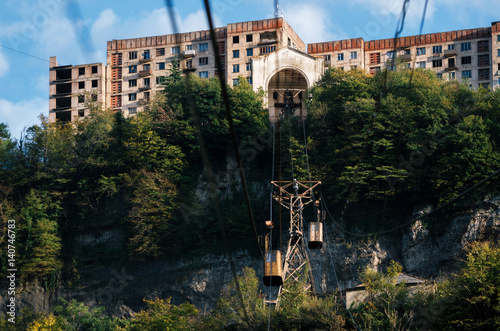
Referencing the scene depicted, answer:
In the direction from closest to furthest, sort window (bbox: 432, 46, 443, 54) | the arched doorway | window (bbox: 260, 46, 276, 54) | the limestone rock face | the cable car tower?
the cable car tower → the limestone rock face → the arched doorway → window (bbox: 260, 46, 276, 54) → window (bbox: 432, 46, 443, 54)

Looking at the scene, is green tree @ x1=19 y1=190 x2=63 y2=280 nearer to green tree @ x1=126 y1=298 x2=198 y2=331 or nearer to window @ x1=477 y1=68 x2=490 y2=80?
green tree @ x1=126 y1=298 x2=198 y2=331

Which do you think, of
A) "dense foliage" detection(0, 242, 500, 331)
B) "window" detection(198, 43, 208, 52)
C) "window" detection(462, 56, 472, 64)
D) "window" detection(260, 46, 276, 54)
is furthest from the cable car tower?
"window" detection(462, 56, 472, 64)

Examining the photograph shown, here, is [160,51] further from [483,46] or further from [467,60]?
[483,46]

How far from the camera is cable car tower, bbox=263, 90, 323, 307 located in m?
33.1

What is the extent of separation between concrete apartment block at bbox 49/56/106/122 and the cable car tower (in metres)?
28.3

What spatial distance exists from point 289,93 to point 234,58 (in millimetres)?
14735

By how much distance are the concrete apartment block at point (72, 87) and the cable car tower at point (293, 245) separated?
28.3m

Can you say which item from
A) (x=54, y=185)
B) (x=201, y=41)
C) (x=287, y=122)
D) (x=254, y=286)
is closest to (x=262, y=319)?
(x=254, y=286)

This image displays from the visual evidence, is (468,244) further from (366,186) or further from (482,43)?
(482,43)

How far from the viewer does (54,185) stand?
68.2 meters

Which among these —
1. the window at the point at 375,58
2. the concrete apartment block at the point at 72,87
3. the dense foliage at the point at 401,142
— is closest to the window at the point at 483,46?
the window at the point at 375,58

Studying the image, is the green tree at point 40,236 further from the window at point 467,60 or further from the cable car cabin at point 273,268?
the window at point 467,60

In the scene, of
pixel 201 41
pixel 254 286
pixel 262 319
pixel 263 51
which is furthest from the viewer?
pixel 201 41

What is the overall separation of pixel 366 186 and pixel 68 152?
29239 mm
